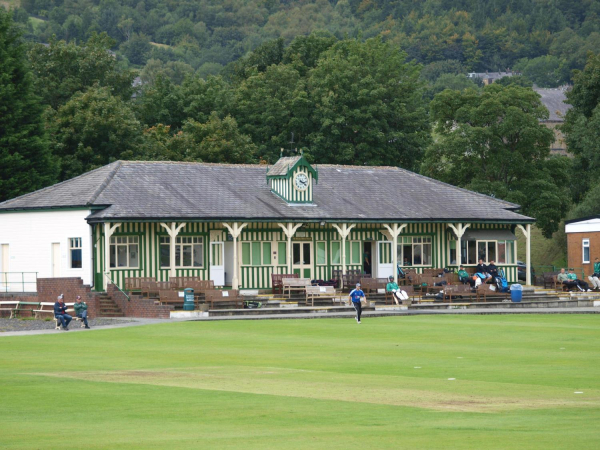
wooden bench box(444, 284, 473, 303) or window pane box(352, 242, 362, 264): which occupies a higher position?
window pane box(352, 242, 362, 264)

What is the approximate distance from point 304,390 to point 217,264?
2895 cm

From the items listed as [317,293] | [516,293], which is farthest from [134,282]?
[516,293]

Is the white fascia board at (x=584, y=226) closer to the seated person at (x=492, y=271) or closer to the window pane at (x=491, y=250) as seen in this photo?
the window pane at (x=491, y=250)

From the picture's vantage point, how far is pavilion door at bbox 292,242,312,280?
49344 mm

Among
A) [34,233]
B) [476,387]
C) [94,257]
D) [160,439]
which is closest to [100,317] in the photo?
[94,257]

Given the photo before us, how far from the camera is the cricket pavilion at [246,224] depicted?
147 ft

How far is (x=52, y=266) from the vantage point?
45.4 meters

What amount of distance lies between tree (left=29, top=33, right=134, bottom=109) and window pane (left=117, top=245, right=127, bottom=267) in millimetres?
24571

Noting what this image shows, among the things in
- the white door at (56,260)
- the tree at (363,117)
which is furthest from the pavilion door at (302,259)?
the tree at (363,117)

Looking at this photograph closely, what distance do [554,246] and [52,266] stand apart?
35.9 m

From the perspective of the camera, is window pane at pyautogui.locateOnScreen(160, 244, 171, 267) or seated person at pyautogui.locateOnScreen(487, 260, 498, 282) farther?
seated person at pyautogui.locateOnScreen(487, 260, 498, 282)

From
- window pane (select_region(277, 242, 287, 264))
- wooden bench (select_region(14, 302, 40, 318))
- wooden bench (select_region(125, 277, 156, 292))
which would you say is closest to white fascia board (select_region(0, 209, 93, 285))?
wooden bench (select_region(125, 277, 156, 292))

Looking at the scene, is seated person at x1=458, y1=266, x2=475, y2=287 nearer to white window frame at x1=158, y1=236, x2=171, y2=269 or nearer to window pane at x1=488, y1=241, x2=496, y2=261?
window pane at x1=488, y1=241, x2=496, y2=261

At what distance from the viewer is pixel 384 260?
2020 inches
